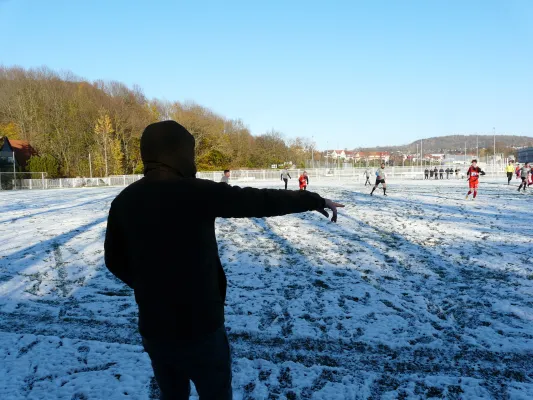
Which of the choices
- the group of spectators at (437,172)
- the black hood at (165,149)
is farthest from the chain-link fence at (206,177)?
the black hood at (165,149)

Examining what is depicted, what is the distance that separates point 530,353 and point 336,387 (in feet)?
6.92

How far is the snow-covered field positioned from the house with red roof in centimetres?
3946

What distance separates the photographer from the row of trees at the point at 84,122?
47625 mm

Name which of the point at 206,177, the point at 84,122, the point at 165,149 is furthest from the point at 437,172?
the point at 165,149

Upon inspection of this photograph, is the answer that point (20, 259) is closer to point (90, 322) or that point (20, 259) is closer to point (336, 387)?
point (90, 322)

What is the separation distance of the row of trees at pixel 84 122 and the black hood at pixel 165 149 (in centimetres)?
4752

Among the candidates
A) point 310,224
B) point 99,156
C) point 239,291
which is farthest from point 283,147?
point 239,291

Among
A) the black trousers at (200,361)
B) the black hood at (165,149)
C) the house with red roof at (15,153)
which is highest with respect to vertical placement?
the house with red roof at (15,153)

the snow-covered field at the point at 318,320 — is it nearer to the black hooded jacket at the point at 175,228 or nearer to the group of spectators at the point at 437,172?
the black hooded jacket at the point at 175,228

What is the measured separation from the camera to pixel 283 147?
75.2 meters

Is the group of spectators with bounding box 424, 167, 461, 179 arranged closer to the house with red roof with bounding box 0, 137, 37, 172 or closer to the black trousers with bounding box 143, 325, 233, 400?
the house with red roof with bounding box 0, 137, 37, 172

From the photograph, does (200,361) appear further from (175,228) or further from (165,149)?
(165,149)

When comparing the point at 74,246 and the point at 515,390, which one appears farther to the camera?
the point at 74,246

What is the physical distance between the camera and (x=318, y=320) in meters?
4.71
